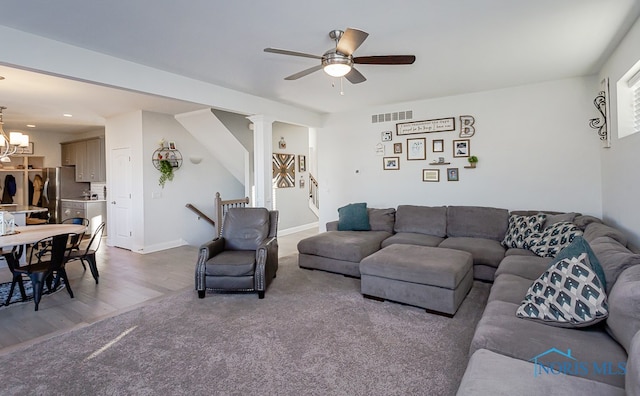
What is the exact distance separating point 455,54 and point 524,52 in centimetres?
68

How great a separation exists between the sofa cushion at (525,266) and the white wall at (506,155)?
152 cm

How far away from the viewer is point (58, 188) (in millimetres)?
7816

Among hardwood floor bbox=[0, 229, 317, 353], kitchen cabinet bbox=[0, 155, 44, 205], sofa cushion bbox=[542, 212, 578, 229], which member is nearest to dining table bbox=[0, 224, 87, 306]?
hardwood floor bbox=[0, 229, 317, 353]

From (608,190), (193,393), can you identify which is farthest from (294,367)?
(608,190)

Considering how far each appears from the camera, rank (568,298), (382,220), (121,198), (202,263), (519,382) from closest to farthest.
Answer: (519,382) → (568,298) → (202,263) → (382,220) → (121,198)

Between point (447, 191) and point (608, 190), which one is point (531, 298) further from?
point (447, 191)

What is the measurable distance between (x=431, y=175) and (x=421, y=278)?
252 cm

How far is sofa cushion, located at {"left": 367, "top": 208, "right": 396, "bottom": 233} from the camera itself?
504cm

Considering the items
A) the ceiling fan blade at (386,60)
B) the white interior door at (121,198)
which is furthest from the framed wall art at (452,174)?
the white interior door at (121,198)

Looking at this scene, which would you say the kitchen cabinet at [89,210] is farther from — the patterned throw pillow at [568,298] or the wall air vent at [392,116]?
the patterned throw pillow at [568,298]

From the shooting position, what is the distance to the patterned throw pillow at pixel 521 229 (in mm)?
3796

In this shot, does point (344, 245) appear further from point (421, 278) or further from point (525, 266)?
point (525, 266)

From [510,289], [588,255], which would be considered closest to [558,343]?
[588,255]

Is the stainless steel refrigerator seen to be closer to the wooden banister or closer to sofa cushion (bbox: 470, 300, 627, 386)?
the wooden banister
